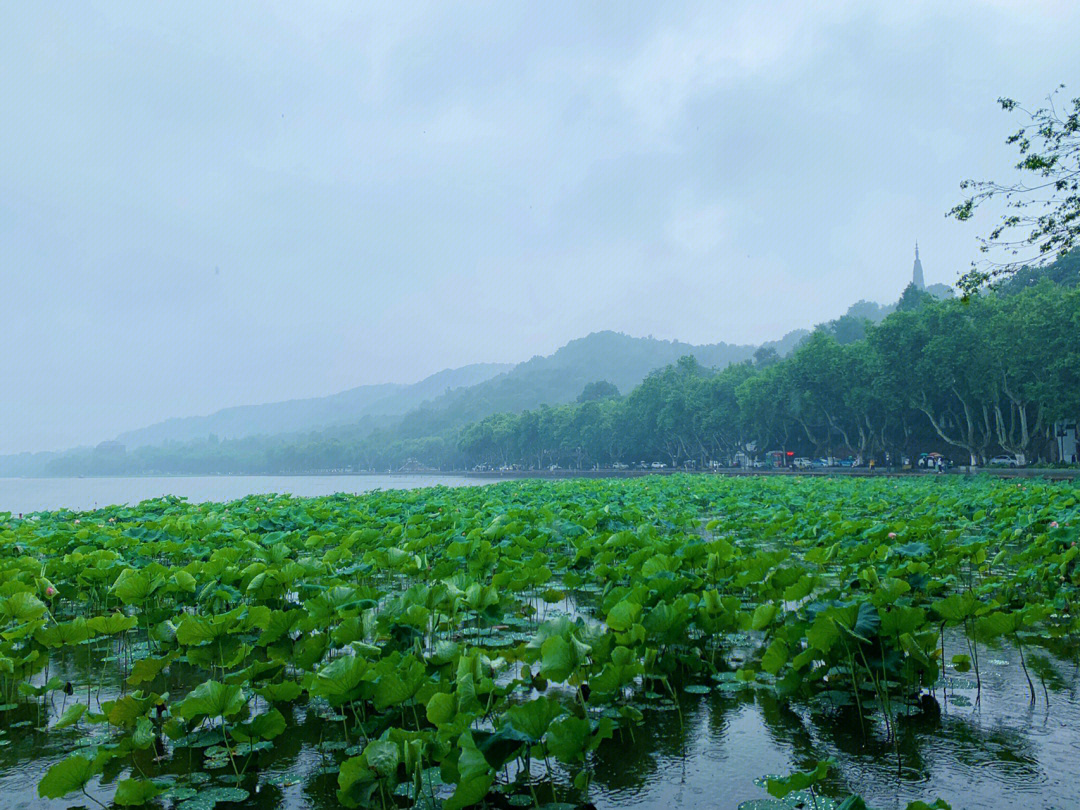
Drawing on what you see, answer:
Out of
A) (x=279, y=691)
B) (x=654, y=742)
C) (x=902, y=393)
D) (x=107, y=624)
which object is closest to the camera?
(x=279, y=691)

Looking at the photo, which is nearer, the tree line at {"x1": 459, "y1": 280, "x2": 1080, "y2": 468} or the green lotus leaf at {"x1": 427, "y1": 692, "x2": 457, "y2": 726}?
the green lotus leaf at {"x1": 427, "y1": 692, "x2": 457, "y2": 726}

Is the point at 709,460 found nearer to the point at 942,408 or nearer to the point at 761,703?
the point at 942,408

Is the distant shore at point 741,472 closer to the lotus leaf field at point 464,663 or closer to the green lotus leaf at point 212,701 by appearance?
the lotus leaf field at point 464,663

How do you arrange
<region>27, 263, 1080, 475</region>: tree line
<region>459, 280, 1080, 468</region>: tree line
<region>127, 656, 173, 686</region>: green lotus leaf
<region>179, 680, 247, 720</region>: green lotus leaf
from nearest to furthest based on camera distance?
<region>179, 680, 247, 720</region>: green lotus leaf
<region>127, 656, 173, 686</region>: green lotus leaf
<region>459, 280, 1080, 468</region>: tree line
<region>27, 263, 1080, 475</region>: tree line

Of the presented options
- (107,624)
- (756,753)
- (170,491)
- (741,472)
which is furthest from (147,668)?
(170,491)

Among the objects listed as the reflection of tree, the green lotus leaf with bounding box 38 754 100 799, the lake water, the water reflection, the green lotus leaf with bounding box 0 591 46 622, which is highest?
the green lotus leaf with bounding box 0 591 46 622

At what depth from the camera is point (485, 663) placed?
3621mm

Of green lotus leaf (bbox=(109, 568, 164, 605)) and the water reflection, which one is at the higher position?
green lotus leaf (bbox=(109, 568, 164, 605))

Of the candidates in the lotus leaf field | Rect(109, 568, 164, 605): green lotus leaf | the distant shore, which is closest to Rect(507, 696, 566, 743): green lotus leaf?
the lotus leaf field

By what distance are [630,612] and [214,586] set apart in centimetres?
348

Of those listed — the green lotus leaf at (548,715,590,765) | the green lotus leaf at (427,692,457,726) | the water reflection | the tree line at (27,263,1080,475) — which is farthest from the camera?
the tree line at (27,263,1080,475)

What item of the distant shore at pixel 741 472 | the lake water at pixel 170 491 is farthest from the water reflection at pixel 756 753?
the distant shore at pixel 741 472

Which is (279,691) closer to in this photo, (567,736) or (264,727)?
(264,727)

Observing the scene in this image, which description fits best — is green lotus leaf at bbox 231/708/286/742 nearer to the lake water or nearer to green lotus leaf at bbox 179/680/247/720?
green lotus leaf at bbox 179/680/247/720
